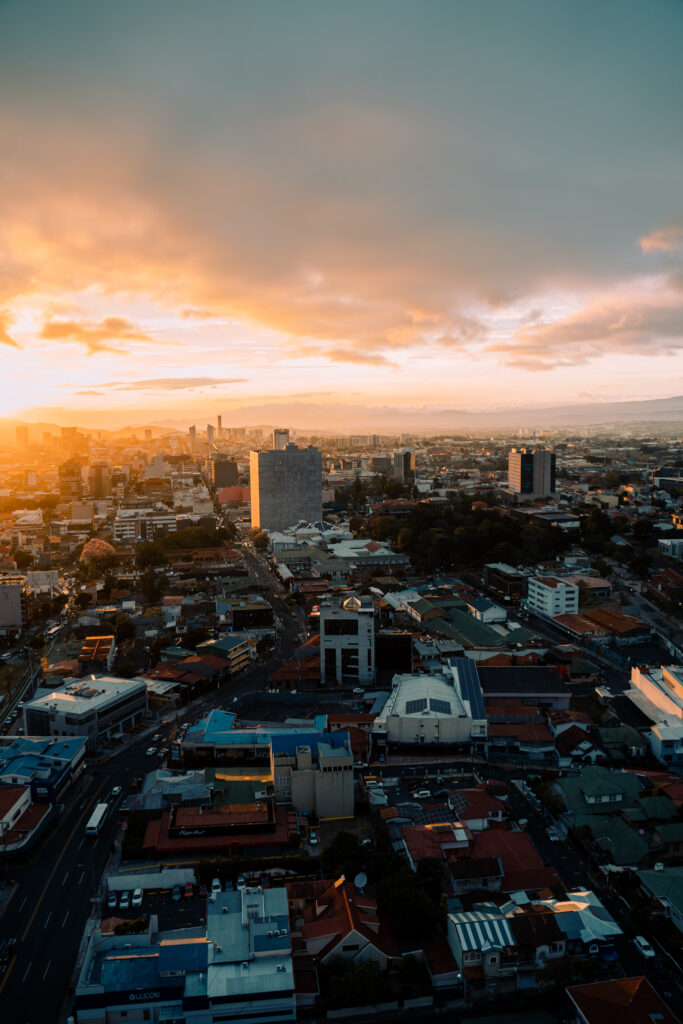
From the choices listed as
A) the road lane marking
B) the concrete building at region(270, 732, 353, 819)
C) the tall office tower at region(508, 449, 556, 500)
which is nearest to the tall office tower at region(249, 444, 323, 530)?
the tall office tower at region(508, 449, 556, 500)

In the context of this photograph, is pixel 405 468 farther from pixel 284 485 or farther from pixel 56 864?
pixel 56 864

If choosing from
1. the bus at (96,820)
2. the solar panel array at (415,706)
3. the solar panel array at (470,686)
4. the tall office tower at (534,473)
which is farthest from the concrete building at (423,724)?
the tall office tower at (534,473)

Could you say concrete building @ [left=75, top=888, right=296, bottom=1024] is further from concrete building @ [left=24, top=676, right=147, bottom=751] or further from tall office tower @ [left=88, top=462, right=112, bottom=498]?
tall office tower @ [left=88, top=462, right=112, bottom=498]

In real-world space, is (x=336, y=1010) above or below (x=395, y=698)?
below

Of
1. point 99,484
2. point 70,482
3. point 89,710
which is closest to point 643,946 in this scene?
point 89,710

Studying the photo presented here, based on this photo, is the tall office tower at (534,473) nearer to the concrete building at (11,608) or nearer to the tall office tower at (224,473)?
the tall office tower at (224,473)

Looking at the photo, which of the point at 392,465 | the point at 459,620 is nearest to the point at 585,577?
the point at 459,620

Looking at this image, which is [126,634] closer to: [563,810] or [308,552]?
[308,552]

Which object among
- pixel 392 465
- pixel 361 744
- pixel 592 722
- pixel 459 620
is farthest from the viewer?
pixel 392 465
